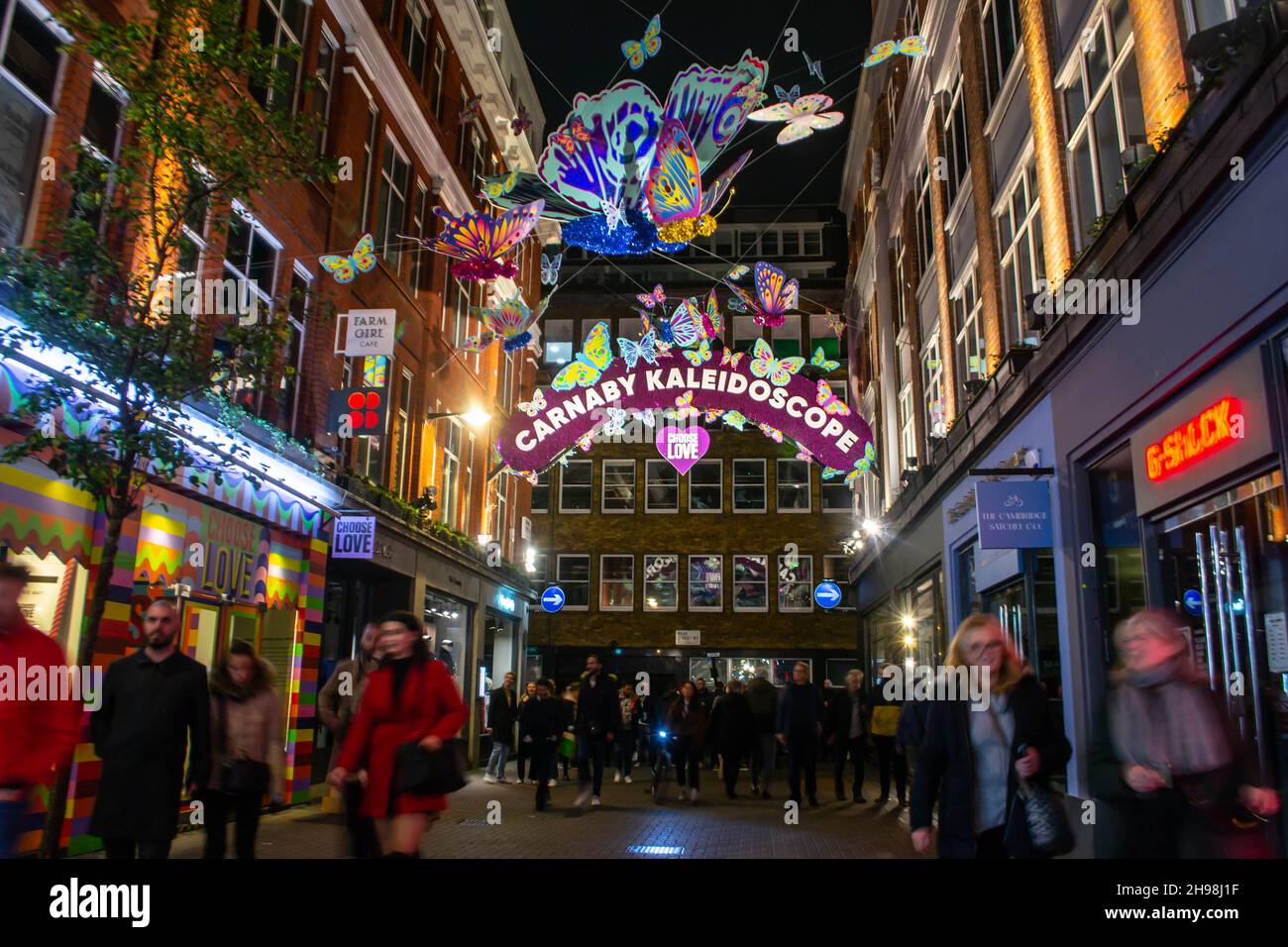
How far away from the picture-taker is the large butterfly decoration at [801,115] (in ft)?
34.9

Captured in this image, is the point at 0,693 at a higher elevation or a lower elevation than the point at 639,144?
lower

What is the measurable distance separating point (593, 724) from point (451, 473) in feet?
34.9

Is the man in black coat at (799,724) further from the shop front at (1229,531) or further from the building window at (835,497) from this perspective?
the building window at (835,497)

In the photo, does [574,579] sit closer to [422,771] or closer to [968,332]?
[968,332]

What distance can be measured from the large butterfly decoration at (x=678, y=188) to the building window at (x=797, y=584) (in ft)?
82.8

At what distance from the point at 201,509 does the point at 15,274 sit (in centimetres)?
501

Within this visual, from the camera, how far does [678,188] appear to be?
1060 centimetres

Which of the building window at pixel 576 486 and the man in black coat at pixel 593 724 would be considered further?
the building window at pixel 576 486

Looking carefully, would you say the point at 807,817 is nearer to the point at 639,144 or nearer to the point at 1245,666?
the point at 1245,666

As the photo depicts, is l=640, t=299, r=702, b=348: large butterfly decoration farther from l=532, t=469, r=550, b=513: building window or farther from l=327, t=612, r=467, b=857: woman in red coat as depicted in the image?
l=532, t=469, r=550, b=513: building window

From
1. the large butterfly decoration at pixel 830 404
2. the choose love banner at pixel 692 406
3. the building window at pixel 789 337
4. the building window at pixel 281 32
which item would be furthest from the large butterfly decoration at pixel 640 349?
the building window at pixel 789 337

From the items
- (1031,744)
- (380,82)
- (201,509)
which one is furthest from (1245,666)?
(380,82)

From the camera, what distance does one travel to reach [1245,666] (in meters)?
6.77

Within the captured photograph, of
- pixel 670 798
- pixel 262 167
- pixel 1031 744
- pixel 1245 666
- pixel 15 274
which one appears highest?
pixel 262 167
